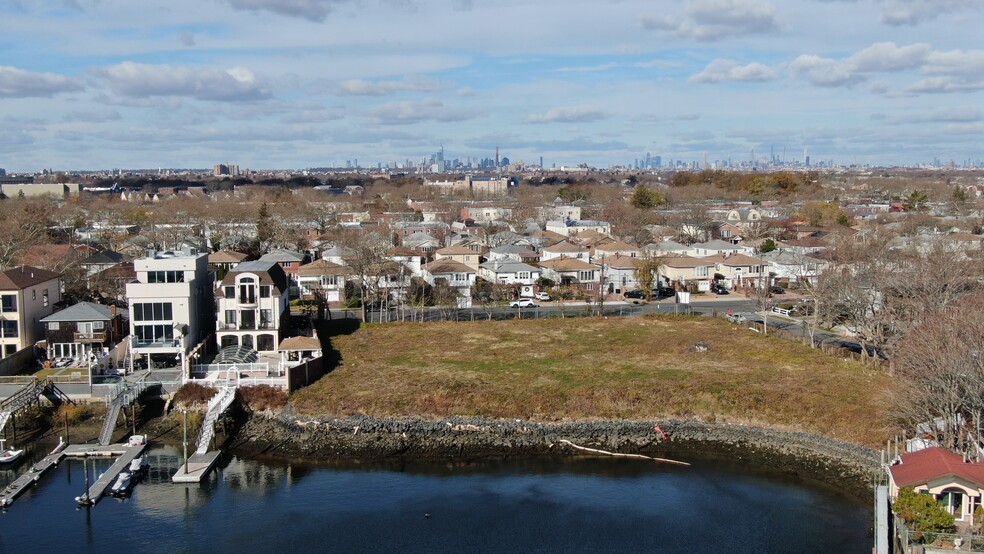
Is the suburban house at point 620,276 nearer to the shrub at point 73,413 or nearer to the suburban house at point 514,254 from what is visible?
the suburban house at point 514,254

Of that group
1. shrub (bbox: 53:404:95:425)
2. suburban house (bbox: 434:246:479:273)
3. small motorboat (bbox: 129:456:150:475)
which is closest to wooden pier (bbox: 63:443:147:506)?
small motorboat (bbox: 129:456:150:475)

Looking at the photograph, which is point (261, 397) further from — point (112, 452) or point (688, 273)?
point (688, 273)

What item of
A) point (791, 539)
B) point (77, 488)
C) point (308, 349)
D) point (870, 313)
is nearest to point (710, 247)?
point (870, 313)

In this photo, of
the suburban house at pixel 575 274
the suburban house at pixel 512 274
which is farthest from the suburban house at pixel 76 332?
the suburban house at pixel 575 274

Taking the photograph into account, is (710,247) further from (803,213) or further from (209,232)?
(209,232)

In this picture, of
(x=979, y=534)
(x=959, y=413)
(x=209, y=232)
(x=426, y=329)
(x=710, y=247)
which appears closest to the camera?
(x=979, y=534)

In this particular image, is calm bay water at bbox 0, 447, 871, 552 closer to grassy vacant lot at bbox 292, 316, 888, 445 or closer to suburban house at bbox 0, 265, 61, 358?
grassy vacant lot at bbox 292, 316, 888, 445
